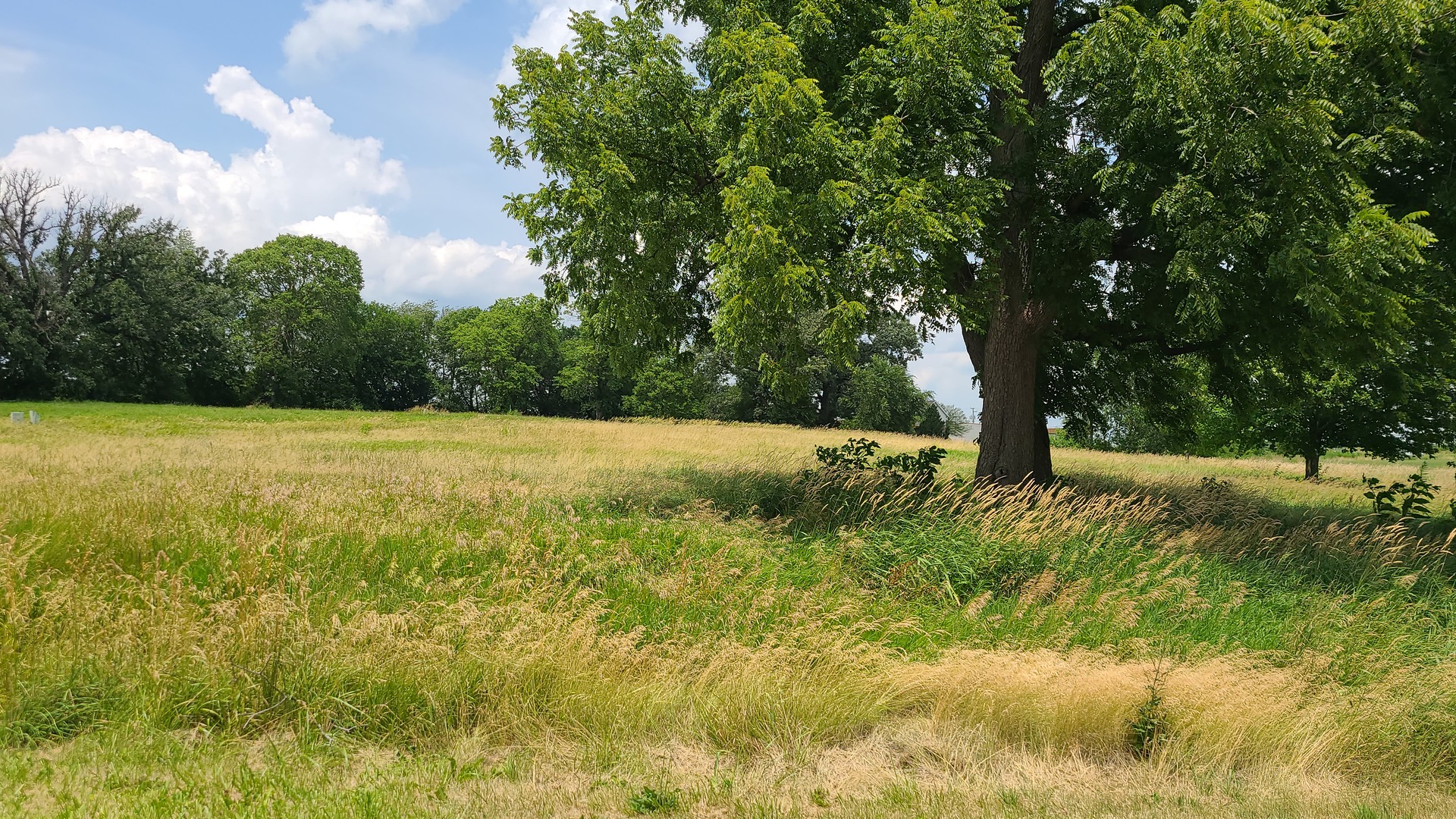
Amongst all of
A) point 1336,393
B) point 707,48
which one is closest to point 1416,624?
point 707,48

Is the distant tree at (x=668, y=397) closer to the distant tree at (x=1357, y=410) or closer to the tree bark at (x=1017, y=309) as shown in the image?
the distant tree at (x=1357, y=410)

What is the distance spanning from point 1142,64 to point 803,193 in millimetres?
4096

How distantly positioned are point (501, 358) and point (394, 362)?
11.3 meters

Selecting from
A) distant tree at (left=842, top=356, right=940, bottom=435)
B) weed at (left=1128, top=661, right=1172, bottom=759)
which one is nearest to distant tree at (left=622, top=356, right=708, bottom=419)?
distant tree at (left=842, top=356, right=940, bottom=435)

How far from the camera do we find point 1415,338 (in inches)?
405

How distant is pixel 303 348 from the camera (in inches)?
2283

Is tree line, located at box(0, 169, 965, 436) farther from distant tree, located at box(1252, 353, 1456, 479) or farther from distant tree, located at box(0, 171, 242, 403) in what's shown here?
distant tree, located at box(1252, 353, 1456, 479)

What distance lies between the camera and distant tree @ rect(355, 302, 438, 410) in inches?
2707

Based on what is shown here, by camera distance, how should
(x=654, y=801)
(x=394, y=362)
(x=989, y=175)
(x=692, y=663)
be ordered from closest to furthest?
(x=654, y=801), (x=692, y=663), (x=989, y=175), (x=394, y=362)

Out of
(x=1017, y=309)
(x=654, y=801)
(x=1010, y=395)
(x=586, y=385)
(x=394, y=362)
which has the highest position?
(x=394, y=362)

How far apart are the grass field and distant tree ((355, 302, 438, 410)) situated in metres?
64.5

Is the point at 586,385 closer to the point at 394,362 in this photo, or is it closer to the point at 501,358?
the point at 501,358

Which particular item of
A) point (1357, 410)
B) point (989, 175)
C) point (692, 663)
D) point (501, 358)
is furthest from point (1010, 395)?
point (501, 358)

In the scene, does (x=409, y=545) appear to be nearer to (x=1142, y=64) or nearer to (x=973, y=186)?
(x=973, y=186)
